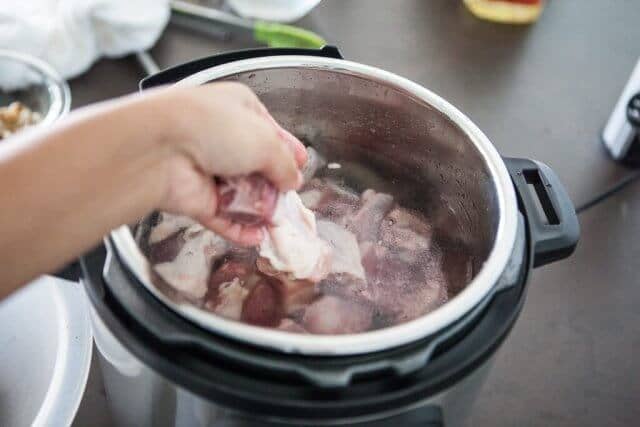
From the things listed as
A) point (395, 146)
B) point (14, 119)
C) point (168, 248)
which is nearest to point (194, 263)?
point (168, 248)

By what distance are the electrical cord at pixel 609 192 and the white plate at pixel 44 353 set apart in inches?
25.9

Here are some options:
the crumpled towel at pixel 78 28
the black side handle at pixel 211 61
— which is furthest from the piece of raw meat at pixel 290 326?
the crumpled towel at pixel 78 28

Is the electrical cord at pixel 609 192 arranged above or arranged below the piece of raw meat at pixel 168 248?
below

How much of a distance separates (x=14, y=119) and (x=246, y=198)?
22.2 inches

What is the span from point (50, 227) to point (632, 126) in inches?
33.5

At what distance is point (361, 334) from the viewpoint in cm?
41

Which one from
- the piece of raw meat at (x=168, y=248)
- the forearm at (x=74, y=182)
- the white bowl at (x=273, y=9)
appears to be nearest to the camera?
the forearm at (x=74, y=182)

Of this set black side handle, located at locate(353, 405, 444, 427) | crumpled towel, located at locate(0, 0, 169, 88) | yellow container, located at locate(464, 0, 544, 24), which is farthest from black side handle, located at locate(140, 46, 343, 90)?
yellow container, located at locate(464, 0, 544, 24)

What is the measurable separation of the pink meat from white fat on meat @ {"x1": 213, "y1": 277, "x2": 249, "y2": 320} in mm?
90

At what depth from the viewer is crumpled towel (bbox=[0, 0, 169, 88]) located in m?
0.93

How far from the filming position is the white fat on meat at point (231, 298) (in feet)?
1.70

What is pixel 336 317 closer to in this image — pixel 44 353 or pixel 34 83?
pixel 44 353

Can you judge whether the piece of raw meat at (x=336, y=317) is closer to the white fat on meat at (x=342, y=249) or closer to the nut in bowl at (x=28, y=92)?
the white fat on meat at (x=342, y=249)

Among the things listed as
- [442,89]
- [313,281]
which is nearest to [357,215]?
[313,281]
